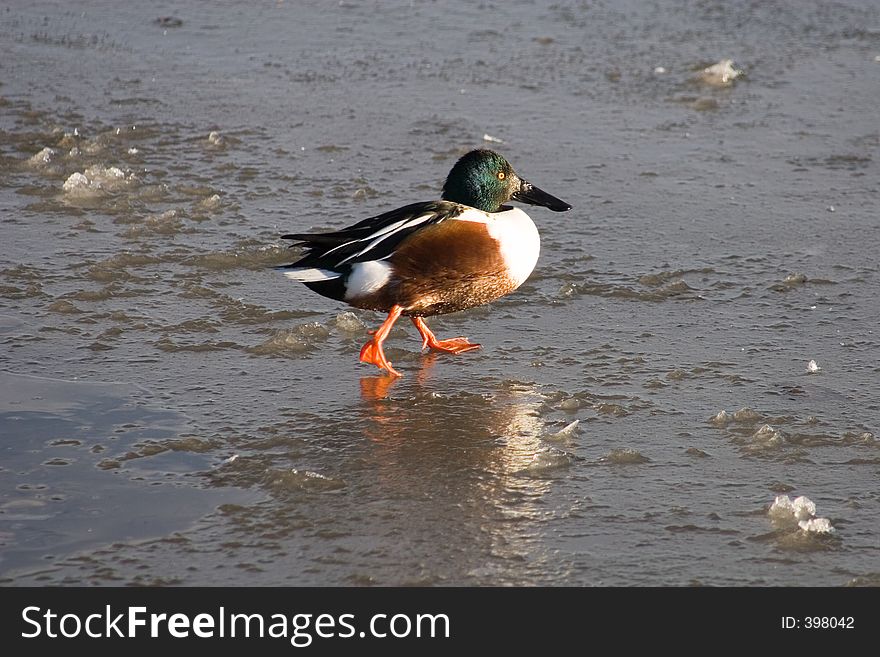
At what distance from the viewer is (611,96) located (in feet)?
29.1

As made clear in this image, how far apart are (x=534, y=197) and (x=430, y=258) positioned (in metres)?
0.73

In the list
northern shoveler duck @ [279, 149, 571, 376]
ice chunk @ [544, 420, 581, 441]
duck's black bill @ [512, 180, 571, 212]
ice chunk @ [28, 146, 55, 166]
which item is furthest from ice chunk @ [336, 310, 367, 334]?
ice chunk @ [28, 146, 55, 166]

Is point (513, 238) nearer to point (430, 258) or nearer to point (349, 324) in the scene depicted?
point (430, 258)

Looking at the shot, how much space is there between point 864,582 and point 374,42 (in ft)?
23.2

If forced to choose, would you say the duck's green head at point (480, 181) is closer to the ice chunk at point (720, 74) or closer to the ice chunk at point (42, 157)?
the ice chunk at point (42, 157)

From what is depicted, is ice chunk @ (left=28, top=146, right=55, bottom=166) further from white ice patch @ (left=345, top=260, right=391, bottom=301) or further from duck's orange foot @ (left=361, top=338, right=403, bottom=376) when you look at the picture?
duck's orange foot @ (left=361, top=338, right=403, bottom=376)

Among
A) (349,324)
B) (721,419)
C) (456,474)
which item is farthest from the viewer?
(349,324)

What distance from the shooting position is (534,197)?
5848 millimetres

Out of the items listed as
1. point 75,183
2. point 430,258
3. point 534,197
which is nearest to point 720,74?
point 534,197

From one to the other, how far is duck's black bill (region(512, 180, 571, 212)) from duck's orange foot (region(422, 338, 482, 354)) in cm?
66

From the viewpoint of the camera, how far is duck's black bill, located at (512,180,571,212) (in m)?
5.78

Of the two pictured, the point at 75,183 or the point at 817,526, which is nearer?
the point at 817,526

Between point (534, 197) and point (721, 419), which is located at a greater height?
point (534, 197)

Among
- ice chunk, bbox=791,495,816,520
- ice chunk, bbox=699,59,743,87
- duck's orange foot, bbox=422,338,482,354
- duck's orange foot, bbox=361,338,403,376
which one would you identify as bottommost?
ice chunk, bbox=791,495,816,520
